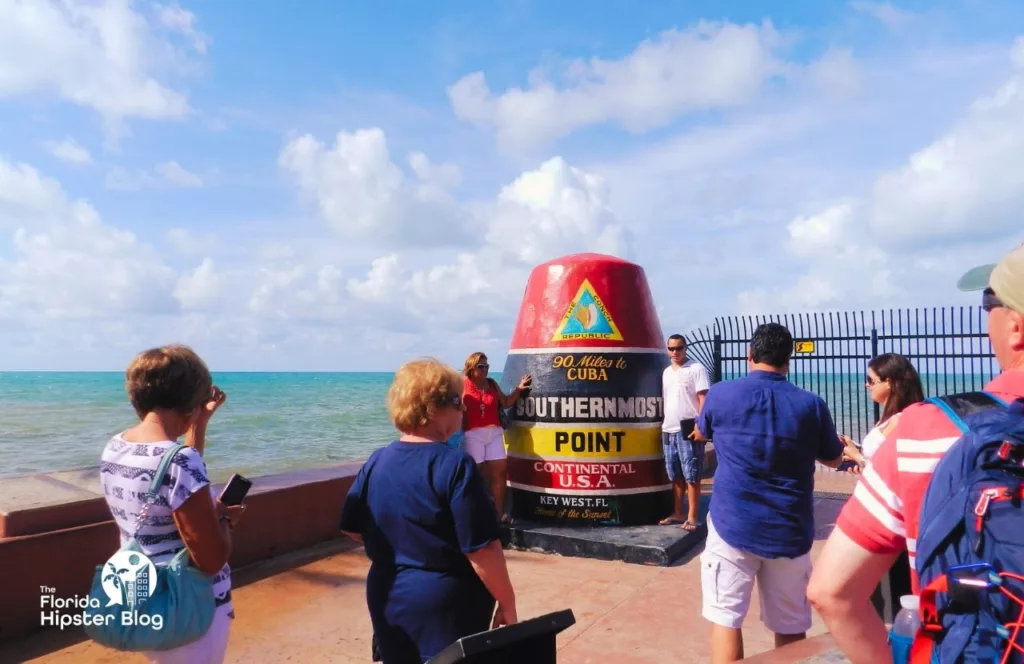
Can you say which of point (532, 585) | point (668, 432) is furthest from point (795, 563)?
point (668, 432)

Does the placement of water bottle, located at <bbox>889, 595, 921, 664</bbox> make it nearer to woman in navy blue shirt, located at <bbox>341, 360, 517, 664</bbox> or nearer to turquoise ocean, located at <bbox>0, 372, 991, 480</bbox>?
woman in navy blue shirt, located at <bbox>341, 360, 517, 664</bbox>

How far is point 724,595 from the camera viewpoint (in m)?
3.35

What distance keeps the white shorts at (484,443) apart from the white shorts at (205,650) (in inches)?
156

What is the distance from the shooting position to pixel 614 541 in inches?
242

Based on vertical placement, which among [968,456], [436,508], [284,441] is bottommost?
[284,441]

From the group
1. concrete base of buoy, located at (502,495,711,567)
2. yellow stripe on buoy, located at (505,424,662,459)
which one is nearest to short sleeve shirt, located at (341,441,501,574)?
concrete base of buoy, located at (502,495,711,567)

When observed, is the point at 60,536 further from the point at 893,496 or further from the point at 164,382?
the point at 893,496

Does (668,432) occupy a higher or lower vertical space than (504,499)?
higher

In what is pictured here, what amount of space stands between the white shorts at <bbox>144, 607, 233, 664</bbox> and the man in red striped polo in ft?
6.56

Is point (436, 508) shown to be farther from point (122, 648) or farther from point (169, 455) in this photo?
point (122, 648)

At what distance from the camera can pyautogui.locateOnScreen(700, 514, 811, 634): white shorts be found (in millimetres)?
3338

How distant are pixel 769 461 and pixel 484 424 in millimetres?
3548

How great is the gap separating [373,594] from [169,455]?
0.87 meters

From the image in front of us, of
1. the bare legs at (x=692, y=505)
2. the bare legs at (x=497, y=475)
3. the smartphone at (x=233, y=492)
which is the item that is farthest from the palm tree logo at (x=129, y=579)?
the bare legs at (x=692, y=505)
